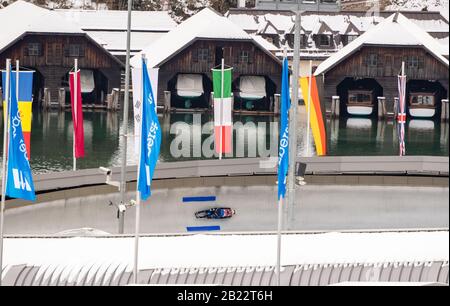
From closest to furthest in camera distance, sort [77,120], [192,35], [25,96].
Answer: [25,96]
[77,120]
[192,35]

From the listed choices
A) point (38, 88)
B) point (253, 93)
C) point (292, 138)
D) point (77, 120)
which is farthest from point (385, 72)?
point (292, 138)

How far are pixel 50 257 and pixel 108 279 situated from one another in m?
1.16

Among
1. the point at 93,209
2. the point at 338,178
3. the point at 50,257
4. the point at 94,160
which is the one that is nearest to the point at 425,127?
the point at 94,160

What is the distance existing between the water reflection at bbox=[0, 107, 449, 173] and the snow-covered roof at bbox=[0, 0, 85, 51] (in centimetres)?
915

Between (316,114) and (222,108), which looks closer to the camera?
(316,114)

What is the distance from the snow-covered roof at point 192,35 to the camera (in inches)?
3819

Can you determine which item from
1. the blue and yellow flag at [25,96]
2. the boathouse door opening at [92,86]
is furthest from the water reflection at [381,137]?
the blue and yellow flag at [25,96]

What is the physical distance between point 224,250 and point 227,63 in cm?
7195

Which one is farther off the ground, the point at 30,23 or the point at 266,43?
the point at 30,23

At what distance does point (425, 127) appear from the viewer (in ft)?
291

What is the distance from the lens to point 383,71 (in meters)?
95.9

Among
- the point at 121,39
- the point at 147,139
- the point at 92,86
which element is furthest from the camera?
the point at 121,39

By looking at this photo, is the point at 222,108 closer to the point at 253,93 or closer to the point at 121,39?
the point at 253,93
